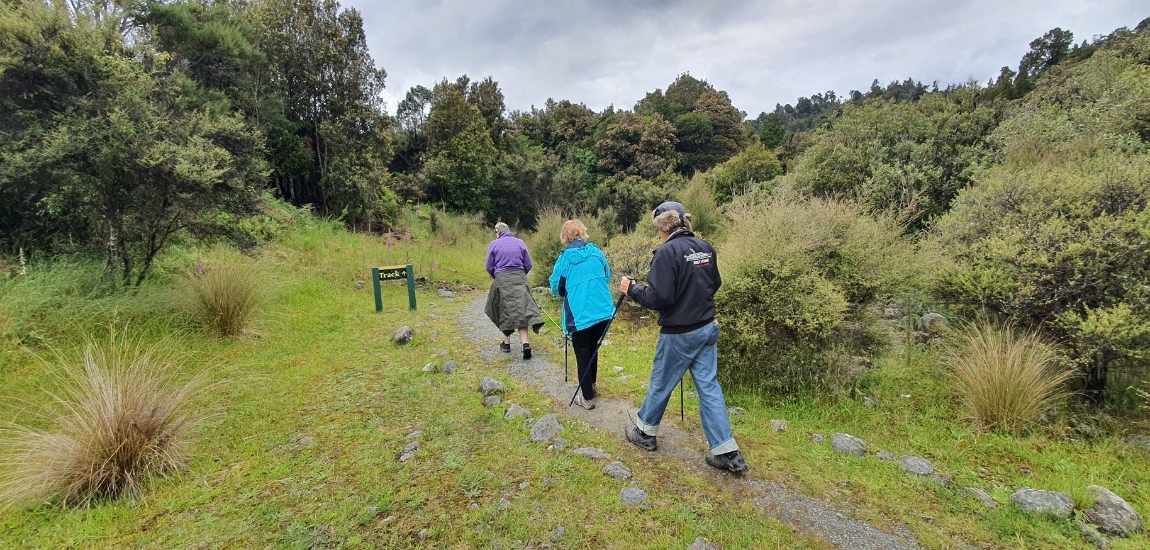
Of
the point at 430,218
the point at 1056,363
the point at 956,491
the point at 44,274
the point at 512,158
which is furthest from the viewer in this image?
the point at 512,158

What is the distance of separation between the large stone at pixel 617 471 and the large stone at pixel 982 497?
2.13 metres

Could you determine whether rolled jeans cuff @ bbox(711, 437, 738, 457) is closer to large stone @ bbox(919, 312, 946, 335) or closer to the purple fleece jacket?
the purple fleece jacket

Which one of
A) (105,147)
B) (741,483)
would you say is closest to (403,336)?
(105,147)

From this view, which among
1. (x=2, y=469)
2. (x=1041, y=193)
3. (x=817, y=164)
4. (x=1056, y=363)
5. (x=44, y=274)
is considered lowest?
(x=2, y=469)

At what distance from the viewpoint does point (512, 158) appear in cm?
2528

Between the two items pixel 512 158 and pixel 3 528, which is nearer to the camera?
pixel 3 528

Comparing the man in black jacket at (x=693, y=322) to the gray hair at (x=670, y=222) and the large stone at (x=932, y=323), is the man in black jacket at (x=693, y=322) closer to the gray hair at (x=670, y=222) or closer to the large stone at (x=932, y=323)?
the gray hair at (x=670, y=222)

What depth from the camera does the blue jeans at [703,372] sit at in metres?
3.01

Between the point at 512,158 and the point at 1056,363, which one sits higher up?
the point at 512,158

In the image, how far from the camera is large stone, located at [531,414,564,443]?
3562 mm

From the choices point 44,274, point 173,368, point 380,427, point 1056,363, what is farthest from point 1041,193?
point 44,274

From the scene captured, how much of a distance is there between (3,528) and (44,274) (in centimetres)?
438

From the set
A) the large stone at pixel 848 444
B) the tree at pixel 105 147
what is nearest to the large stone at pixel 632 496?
the large stone at pixel 848 444

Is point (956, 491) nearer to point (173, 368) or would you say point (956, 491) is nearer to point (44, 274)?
point (173, 368)
